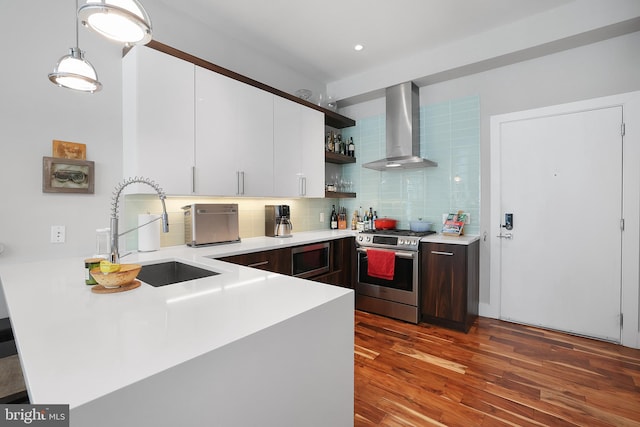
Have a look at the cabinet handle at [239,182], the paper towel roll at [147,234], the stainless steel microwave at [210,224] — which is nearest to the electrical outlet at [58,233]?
the paper towel roll at [147,234]

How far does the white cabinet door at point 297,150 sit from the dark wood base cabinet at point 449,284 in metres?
1.38

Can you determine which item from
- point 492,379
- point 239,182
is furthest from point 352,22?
point 492,379

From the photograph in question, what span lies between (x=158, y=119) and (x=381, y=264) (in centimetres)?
237

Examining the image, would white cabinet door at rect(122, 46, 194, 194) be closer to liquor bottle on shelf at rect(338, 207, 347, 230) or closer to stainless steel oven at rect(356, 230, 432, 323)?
stainless steel oven at rect(356, 230, 432, 323)

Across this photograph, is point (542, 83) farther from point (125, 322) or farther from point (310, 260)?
point (125, 322)

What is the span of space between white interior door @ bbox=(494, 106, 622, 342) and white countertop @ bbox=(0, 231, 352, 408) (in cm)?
263

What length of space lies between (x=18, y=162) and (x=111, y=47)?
3.31 feet

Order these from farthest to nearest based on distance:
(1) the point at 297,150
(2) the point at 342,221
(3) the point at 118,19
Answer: (2) the point at 342,221 → (1) the point at 297,150 → (3) the point at 118,19

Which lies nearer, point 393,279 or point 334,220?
point 393,279

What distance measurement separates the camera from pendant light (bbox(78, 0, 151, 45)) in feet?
3.14

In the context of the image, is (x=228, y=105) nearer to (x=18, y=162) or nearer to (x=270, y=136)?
(x=270, y=136)

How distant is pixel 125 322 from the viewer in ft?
2.83

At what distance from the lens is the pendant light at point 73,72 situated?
1.31 m

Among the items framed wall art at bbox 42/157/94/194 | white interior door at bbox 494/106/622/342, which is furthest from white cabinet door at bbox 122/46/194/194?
white interior door at bbox 494/106/622/342
